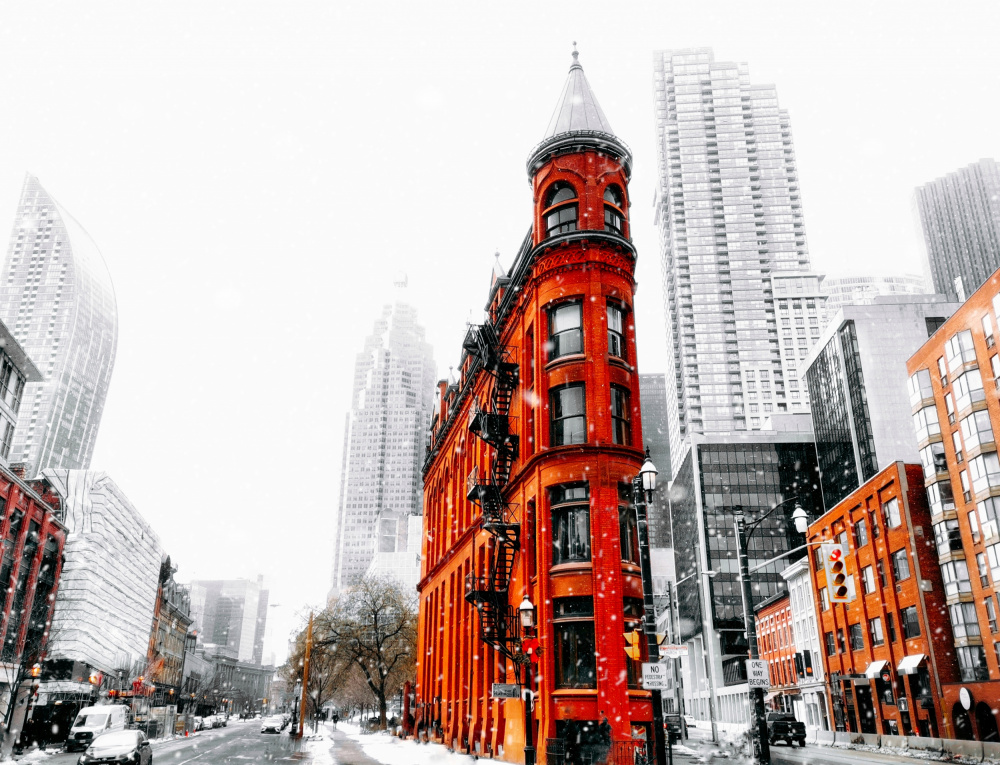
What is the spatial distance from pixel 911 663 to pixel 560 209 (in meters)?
40.8

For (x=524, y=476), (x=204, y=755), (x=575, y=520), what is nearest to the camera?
(x=575, y=520)

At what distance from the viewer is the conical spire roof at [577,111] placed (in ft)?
109

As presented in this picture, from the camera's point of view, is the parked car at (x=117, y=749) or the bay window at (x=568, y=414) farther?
the bay window at (x=568, y=414)

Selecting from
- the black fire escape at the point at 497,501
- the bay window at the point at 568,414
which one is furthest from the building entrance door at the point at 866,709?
the bay window at the point at 568,414

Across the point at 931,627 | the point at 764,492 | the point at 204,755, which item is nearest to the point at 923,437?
the point at 931,627

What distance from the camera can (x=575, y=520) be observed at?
1112 inches

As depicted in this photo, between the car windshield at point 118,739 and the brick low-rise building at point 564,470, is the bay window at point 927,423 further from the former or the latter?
the car windshield at point 118,739

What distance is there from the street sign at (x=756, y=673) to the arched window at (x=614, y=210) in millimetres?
18051

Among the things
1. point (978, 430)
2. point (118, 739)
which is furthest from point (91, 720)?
point (978, 430)

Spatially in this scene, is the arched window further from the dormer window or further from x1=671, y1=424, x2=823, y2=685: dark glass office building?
x1=671, y1=424, x2=823, y2=685: dark glass office building

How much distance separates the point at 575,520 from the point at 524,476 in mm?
3833

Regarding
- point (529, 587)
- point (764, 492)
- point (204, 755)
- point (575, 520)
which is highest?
point (764, 492)

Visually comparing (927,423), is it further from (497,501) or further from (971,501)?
(497,501)

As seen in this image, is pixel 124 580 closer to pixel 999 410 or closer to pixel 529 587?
pixel 529 587
